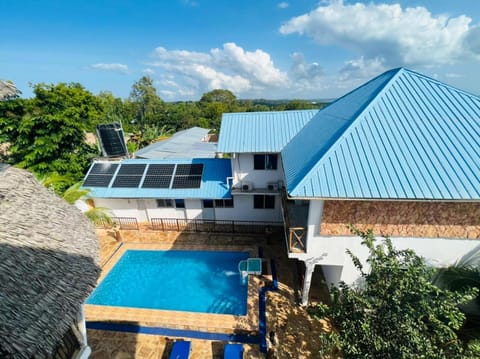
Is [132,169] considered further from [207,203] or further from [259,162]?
[259,162]

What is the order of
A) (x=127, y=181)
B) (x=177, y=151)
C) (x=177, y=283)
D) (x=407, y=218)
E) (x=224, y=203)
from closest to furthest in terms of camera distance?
(x=407, y=218) → (x=177, y=283) → (x=224, y=203) → (x=127, y=181) → (x=177, y=151)

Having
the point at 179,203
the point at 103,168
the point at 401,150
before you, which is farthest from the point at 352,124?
the point at 103,168

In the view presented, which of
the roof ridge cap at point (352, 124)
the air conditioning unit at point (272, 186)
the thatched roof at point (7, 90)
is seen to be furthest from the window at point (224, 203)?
the thatched roof at point (7, 90)

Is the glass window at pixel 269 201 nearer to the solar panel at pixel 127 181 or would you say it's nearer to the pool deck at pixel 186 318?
the pool deck at pixel 186 318

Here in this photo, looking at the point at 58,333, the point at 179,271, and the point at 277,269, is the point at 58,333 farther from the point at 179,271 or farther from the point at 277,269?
the point at 277,269

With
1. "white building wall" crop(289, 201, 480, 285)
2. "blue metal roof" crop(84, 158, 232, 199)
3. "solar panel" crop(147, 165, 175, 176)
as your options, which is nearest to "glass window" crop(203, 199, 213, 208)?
"blue metal roof" crop(84, 158, 232, 199)

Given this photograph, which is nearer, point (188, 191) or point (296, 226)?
point (296, 226)

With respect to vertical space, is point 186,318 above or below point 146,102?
below
